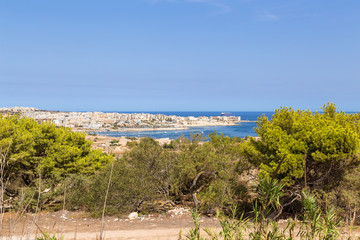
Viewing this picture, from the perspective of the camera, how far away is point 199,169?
16.8 meters

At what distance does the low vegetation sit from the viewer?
12383 millimetres

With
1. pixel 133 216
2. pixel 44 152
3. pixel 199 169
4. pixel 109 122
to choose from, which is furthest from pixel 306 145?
pixel 109 122

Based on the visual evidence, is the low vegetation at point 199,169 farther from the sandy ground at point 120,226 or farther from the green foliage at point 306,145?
the sandy ground at point 120,226

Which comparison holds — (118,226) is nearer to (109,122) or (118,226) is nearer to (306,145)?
(306,145)

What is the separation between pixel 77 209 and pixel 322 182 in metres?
12.6

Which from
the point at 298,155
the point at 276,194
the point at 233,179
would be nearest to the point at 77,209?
the point at 233,179

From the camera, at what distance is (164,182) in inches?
661

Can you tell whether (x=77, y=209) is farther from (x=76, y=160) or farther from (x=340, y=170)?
(x=340, y=170)

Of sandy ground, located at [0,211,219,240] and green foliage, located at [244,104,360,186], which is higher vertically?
green foliage, located at [244,104,360,186]

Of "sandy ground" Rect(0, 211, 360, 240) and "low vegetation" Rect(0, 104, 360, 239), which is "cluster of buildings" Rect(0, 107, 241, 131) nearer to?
"low vegetation" Rect(0, 104, 360, 239)

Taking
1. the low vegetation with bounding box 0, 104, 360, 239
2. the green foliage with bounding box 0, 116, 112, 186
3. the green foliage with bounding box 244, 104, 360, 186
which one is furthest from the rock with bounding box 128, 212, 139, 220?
the green foliage with bounding box 244, 104, 360, 186

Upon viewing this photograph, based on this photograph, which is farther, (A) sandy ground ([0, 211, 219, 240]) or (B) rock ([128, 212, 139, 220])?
(B) rock ([128, 212, 139, 220])

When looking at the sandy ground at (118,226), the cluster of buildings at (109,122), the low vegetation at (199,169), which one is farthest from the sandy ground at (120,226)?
the cluster of buildings at (109,122)

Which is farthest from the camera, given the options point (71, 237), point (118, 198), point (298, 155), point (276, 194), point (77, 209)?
point (77, 209)
